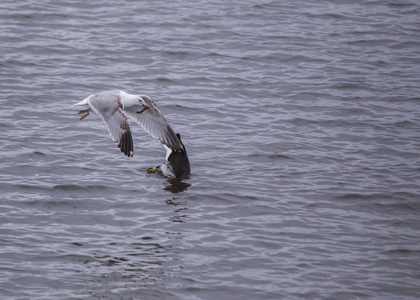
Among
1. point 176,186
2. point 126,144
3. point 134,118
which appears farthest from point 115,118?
point 176,186

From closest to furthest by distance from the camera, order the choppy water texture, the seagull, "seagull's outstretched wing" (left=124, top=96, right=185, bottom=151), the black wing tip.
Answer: the choppy water texture
the black wing tip
the seagull
"seagull's outstretched wing" (left=124, top=96, right=185, bottom=151)

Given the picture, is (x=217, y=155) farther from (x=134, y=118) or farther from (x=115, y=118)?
(x=115, y=118)

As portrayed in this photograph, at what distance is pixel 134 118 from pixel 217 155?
4.37 ft

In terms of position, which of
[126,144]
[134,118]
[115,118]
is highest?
[115,118]

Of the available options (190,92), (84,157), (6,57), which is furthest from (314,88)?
(6,57)

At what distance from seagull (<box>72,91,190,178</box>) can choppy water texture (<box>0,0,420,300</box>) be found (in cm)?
28

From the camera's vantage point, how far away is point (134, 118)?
10000mm

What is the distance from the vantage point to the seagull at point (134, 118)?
29.9 feet

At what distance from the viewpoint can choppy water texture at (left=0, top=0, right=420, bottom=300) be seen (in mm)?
7207

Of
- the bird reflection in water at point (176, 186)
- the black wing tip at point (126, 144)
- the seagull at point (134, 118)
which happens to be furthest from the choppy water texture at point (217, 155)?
the black wing tip at point (126, 144)

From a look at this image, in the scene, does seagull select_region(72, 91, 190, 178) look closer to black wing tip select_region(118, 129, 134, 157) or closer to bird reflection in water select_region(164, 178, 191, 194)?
black wing tip select_region(118, 129, 134, 157)

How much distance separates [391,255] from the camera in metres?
7.65

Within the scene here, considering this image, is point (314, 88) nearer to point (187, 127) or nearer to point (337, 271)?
point (187, 127)

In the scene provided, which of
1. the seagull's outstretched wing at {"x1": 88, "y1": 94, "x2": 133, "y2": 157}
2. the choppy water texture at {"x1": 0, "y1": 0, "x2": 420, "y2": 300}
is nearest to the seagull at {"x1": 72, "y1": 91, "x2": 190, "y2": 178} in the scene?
→ the seagull's outstretched wing at {"x1": 88, "y1": 94, "x2": 133, "y2": 157}
